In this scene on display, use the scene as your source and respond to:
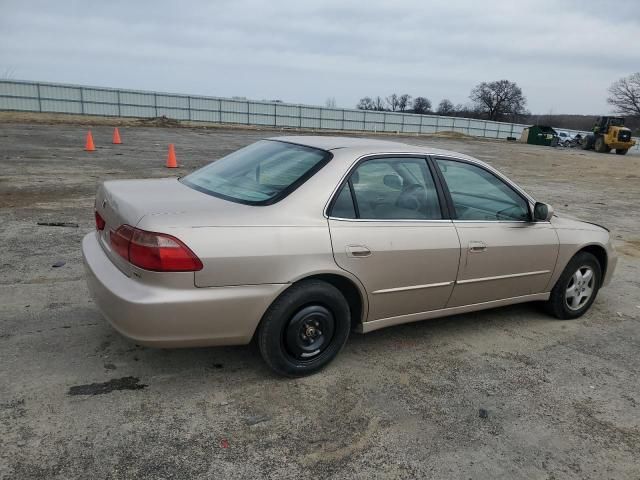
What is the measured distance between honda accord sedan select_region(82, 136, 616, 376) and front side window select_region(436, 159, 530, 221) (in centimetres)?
1

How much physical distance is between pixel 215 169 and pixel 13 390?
2.01 meters

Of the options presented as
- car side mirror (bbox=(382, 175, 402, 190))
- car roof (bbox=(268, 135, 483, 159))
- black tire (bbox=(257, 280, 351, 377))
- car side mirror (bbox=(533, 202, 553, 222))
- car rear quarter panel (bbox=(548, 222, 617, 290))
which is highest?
car roof (bbox=(268, 135, 483, 159))

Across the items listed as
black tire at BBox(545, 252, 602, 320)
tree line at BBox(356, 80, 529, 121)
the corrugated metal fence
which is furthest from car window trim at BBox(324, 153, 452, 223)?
tree line at BBox(356, 80, 529, 121)

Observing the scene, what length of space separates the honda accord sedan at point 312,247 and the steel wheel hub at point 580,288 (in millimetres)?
235

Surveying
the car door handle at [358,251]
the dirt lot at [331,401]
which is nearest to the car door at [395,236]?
the car door handle at [358,251]

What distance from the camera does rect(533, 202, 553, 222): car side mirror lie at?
4.28 metres

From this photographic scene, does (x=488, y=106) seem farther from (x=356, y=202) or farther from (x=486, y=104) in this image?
(x=356, y=202)

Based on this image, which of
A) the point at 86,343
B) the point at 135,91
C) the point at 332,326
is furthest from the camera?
the point at 135,91

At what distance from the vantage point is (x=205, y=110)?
45438mm

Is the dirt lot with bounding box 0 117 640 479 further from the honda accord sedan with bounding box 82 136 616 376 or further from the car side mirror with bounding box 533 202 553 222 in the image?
the car side mirror with bounding box 533 202 553 222

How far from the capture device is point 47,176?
1109 centimetres

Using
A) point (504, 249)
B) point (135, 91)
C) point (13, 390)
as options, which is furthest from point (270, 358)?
point (135, 91)

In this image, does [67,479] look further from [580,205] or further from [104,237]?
[580,205]

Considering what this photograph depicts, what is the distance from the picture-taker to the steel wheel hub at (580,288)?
4.76 meters
